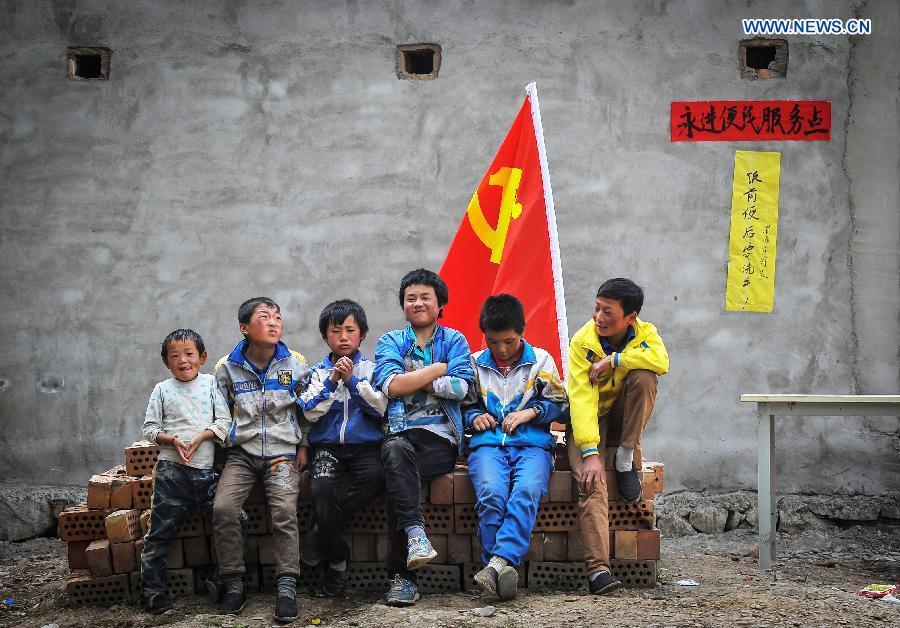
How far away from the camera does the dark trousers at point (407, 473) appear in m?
4.71

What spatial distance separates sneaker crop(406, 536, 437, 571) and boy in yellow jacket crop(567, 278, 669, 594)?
0.82m

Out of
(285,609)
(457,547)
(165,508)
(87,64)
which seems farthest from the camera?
(87,64)

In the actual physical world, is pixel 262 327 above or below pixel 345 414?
above

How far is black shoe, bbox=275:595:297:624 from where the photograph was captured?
14.7 ft

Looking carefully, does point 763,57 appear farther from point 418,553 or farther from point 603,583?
point 418,553

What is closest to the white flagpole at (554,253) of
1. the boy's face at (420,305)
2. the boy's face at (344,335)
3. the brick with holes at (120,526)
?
the boy's face at (420,305)

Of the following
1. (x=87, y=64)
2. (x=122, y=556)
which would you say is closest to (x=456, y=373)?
(x=122, y=556)

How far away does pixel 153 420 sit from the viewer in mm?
4766

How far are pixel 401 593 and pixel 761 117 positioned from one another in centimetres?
441

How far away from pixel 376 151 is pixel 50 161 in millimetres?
2442

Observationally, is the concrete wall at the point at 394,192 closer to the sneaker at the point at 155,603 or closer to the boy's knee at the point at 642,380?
the boy's knee at the point at 642,380

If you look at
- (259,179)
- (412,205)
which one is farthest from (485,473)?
(259,179)

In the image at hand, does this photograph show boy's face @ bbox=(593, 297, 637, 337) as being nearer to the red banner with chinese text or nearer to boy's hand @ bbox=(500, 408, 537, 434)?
boy's hand @ bbox=(500, 408, 537, 434)

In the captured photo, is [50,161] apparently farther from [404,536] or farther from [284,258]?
[404,536]
